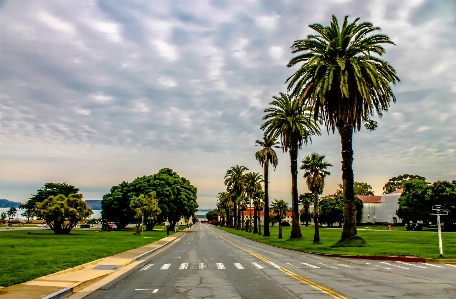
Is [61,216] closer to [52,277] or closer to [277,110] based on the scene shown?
[277,110]

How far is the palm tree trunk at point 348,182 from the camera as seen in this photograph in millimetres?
38031

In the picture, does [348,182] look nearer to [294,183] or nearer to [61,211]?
[294,183]

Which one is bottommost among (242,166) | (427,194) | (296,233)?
(296,233)

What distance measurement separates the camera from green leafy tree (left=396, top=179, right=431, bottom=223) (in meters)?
96.2

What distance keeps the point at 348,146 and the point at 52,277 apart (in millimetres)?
28708

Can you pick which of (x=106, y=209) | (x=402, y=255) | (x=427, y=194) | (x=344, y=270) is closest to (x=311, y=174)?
(x=402, y=255)

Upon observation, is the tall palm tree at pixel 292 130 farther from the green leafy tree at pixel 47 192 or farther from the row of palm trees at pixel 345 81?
the green leafy tree at pixel 47 192

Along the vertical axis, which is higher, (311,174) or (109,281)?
(311,174)

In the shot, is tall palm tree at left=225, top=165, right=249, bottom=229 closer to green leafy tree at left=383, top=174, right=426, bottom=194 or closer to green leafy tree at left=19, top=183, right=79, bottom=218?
green leafy tree at left=19, top=183, right=79, bottom=218

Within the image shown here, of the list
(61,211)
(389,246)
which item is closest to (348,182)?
(389,246)

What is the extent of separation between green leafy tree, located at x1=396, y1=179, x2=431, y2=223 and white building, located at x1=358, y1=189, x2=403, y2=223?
2450 centimetres

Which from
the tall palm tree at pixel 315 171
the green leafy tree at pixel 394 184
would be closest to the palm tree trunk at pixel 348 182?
the tall palm tree at pixel 315 171

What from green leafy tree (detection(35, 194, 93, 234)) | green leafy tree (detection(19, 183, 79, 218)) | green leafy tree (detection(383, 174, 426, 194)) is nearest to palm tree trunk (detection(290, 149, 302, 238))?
green leafy tree (detection(35, 194, 93, 234))

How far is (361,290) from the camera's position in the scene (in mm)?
13672
